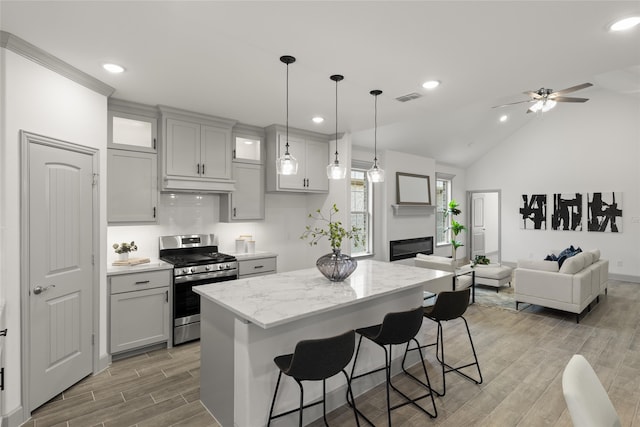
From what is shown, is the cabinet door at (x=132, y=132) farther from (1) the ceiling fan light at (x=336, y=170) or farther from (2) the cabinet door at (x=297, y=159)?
(1) the ceiling fan light at (x=336, y=170)

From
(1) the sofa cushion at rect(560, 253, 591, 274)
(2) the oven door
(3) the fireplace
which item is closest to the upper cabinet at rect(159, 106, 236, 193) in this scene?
(2) the oven door

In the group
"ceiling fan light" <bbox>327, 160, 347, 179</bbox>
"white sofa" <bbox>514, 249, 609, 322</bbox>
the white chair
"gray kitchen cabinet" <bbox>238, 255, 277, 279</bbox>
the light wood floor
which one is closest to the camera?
the white chair

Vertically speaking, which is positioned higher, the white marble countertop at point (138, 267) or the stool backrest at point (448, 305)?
the white marble countertop at point (138, 267)

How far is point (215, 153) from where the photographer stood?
4176mm

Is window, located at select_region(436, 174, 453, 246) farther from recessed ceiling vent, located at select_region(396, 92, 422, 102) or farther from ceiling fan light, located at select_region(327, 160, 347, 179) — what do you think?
ceiling fan light, located at select_region(327, 160, 347, 179)

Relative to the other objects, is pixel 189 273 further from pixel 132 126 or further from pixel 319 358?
pixel 319 358

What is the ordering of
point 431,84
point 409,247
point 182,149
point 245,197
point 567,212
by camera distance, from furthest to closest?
point 567,212, point 409,247, point 245,197, point 182,149, point 431,84

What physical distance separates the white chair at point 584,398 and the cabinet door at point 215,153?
3.79 m

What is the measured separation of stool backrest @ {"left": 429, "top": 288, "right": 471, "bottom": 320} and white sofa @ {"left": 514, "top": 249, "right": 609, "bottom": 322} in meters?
2.59

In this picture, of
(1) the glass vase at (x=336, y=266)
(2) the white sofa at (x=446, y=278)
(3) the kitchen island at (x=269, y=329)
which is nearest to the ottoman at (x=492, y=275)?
(2) the white sofa at (x=446, y=278)

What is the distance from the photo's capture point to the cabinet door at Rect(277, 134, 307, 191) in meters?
4.64

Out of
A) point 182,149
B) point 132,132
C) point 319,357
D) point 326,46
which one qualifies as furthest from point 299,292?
point 132,132

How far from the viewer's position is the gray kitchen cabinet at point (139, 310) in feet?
10.7

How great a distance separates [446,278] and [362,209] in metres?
2.34
